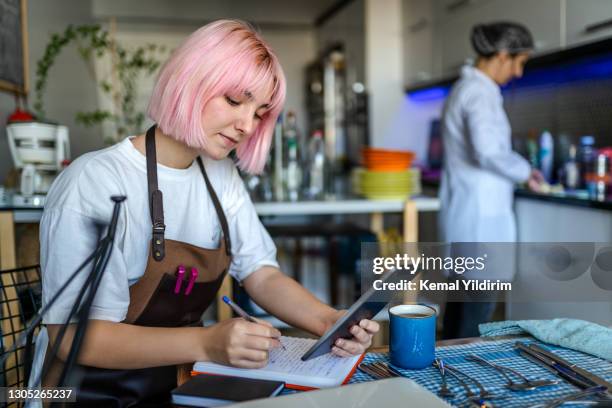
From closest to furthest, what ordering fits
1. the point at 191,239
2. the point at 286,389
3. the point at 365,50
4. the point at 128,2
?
the point at 286,389 → the point at 191,239 → the point at 365,50 → the point at 128,2

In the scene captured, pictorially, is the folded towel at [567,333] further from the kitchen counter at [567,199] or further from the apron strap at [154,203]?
the kitchen counter at [567,199]

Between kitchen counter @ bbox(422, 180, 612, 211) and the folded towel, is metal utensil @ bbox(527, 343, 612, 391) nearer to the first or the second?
the folded towel

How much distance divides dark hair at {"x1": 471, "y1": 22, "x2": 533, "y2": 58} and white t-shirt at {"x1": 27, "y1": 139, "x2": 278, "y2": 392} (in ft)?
4.91

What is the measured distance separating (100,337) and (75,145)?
3006mm

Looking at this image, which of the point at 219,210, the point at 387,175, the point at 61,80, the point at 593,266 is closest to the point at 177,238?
the point at 219,210

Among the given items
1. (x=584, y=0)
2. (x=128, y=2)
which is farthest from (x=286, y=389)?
(x=128, y=2)

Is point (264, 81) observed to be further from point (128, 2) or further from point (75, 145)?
point (128, 2)

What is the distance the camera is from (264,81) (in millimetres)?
1066

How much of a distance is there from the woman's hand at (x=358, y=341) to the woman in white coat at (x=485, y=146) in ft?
4.87

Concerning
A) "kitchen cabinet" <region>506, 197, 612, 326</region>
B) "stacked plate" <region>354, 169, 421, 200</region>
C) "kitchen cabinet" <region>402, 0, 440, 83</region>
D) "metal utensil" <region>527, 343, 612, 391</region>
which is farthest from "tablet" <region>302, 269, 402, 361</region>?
"kitchen cabinet" <region>402, 0, 440, 83</region>

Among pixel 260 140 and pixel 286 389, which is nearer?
pixel 286 389

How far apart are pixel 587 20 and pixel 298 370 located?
2194 mm

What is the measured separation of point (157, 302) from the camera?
106 centimetres

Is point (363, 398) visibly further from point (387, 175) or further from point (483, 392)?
point (387, 175)
